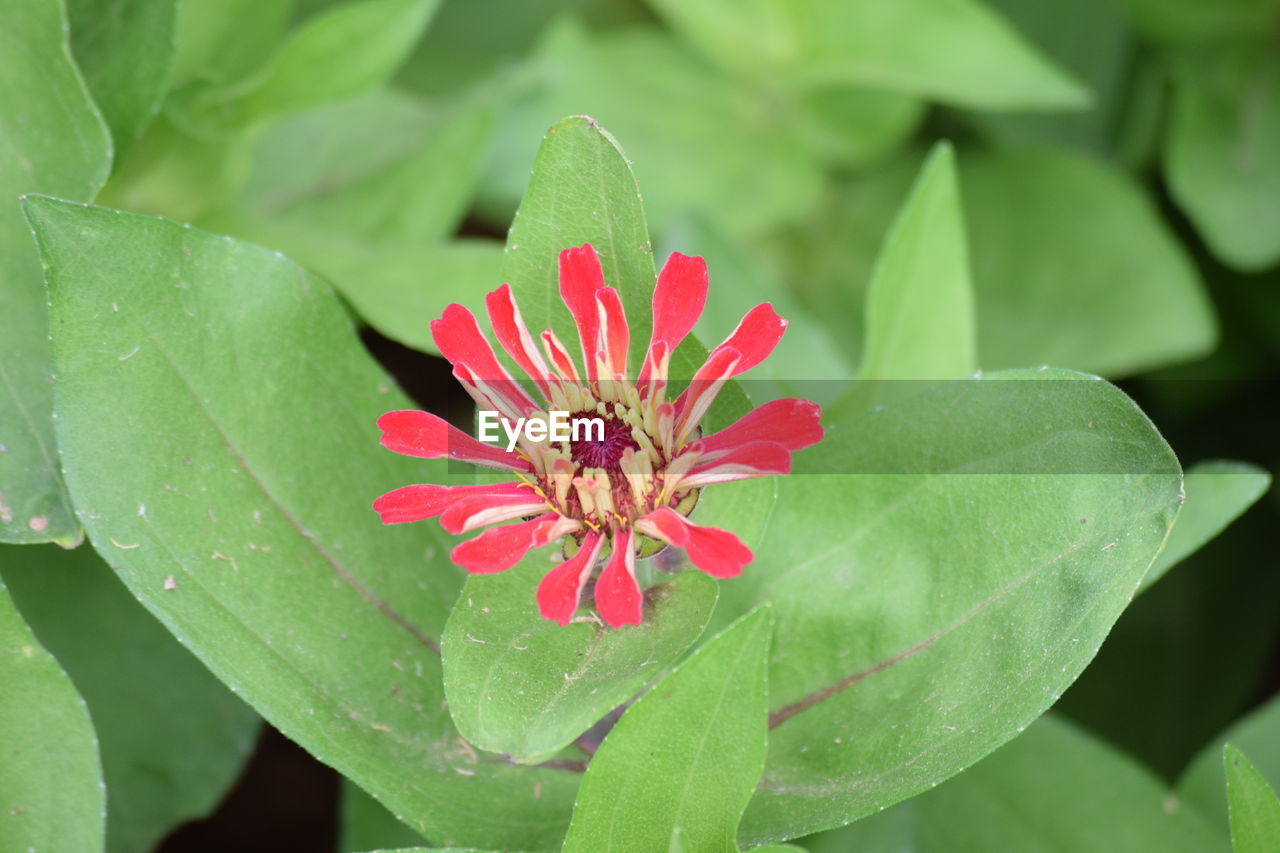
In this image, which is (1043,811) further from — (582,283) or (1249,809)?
(582,283)

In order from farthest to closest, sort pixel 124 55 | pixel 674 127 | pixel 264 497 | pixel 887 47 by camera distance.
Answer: pixel 674 127, pixel 887 47, pixel 124 55, pixel 264 497

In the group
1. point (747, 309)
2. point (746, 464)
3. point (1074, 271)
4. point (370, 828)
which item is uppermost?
point (746, 464)

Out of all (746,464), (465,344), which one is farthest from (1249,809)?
(465,344)

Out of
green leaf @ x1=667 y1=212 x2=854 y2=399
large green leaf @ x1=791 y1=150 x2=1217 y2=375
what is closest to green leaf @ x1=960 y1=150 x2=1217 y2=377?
large green leaf @ x1=791 y1=150 x2=1217 y2=375

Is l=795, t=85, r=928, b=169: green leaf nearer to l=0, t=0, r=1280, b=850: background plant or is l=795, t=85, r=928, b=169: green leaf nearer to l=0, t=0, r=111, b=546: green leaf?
l=0, t=0, r=1280, b=850: background plant

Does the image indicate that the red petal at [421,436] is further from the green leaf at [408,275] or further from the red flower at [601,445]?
the green leaf at [408,275]

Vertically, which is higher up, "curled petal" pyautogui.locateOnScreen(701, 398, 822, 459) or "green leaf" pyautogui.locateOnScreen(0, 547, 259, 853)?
"curled petal" pyautogui.locateOnScreen(701, 398, 822, 459)
